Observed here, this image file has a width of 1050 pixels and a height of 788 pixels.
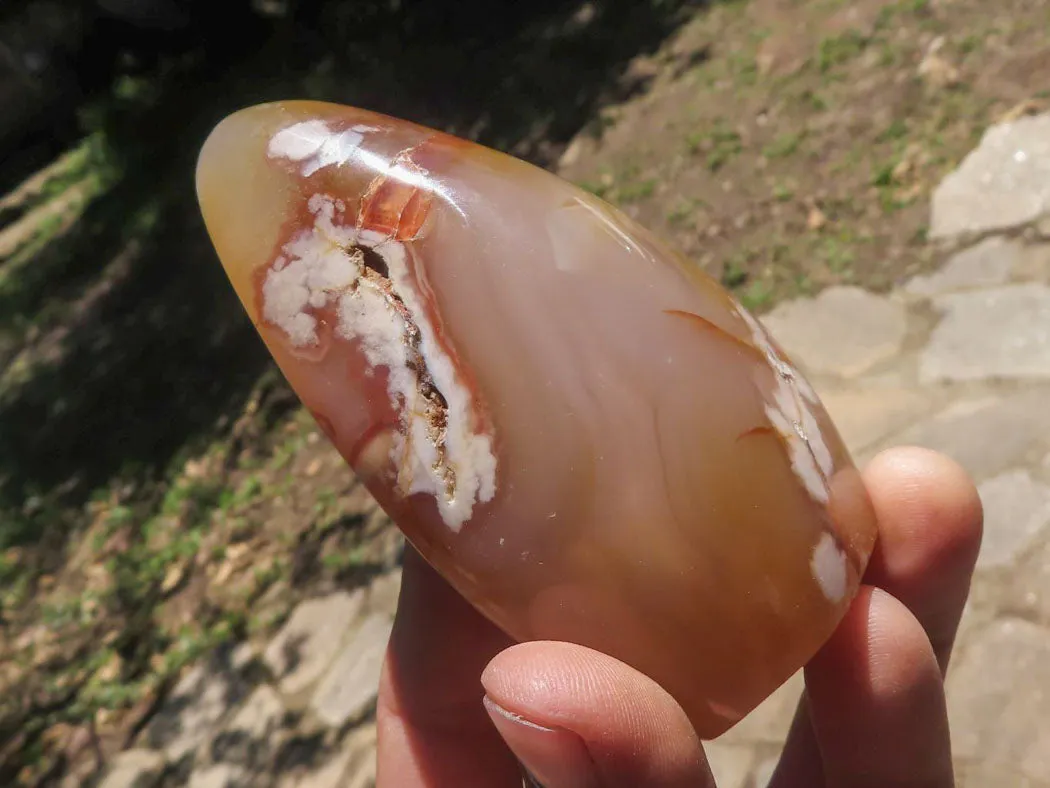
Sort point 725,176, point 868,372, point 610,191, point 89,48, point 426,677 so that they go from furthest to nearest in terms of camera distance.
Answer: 1. point 89,48
2. point 610,191
3. point 725,176
4. point 868,372
5. point 426,677

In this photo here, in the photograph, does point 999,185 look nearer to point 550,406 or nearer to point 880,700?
point 880,700

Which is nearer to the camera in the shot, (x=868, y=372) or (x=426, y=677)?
(x=426, y=677)

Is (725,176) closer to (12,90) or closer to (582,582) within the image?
(582,582)

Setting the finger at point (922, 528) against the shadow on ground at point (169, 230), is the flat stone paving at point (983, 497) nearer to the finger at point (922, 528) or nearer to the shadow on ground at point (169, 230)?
the shadow on ground at point (169, 230)

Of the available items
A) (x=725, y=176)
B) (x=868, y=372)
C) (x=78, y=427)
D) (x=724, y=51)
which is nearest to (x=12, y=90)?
(x=78, y=427)

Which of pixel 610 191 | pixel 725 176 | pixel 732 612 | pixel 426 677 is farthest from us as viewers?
pixel 610 191

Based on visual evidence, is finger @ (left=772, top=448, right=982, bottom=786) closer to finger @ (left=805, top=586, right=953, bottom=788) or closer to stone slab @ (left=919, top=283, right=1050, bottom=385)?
finger @ (left=805, top=586, right=953, bottom=788)

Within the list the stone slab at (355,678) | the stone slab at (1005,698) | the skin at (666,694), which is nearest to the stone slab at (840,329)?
the stone slab at (1005,698)
